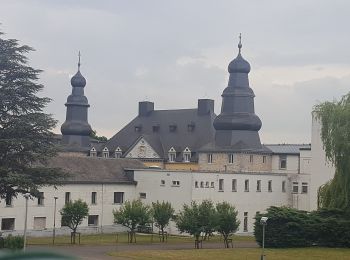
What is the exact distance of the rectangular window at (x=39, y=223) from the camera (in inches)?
2167

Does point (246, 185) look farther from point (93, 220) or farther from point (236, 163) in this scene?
point (93, 220)

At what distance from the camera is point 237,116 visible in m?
83.8

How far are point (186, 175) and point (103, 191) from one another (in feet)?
25.0

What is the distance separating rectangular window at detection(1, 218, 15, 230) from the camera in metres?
53.1

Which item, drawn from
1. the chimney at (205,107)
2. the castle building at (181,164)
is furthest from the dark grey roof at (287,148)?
the chimney at (205,107)

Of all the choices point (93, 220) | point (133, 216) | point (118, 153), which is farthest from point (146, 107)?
point (133, 216)

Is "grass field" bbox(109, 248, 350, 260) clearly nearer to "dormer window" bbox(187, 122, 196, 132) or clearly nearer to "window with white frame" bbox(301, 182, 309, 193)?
"window with white frame" bbox(301, 182, 309, 193)

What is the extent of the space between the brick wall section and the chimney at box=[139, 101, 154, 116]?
15356mm

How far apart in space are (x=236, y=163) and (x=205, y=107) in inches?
453

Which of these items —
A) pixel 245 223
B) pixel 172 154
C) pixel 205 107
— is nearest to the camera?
pixel 245 223

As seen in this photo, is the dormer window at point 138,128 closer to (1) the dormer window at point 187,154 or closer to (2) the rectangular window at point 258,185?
(1) the dormer window at point 187,154

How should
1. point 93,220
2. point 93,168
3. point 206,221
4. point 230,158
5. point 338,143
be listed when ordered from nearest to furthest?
1. point 338,143
2. point 206,221
3. point 93,220
4. point 93,168
5. point 230,158

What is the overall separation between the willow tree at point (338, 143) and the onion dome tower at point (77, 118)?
191 feet

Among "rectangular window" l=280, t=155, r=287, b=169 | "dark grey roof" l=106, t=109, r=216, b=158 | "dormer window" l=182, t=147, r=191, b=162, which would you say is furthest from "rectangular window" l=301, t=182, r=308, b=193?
"dormer window" l=182, t=147, r=191, b=162
